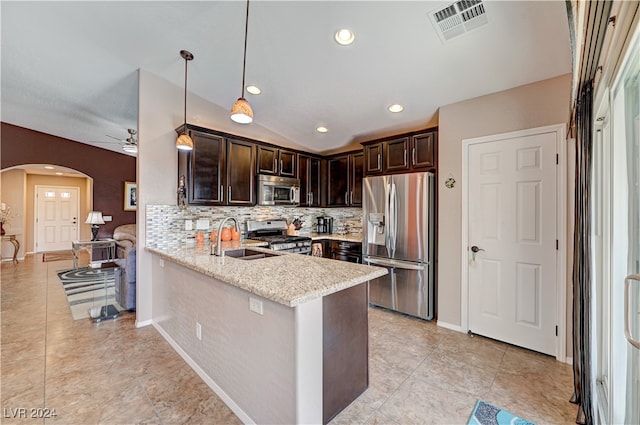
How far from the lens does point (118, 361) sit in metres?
2.46

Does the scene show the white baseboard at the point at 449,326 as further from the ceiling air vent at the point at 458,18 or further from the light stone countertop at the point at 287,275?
the ceiling air vent at the point at 458,18

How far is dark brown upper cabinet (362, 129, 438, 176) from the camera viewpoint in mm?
3385

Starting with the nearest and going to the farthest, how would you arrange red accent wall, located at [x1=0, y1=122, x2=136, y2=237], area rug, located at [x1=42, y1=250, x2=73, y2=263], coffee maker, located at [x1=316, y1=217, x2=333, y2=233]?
1. coffee maker, located at [x1=316, y1=217, x2=333, y2=233]
2. red accent wall, located at [x1=0, y1=122, x2=136, y2=237]
3. area rug, located at [x1=42, y1=250, x2=73, y2=263]

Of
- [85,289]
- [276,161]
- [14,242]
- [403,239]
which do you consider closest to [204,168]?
[276,161]

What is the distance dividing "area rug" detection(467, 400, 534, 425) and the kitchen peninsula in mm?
746

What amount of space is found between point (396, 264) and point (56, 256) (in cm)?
945

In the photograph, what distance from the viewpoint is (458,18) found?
80.8 inches

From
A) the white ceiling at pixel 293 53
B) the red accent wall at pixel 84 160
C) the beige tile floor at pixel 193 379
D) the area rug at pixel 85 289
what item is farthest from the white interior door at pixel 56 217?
the beige tile floor at pixel 193 379

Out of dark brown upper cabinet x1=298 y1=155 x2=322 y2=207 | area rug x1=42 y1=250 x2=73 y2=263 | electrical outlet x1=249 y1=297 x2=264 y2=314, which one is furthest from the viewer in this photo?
area rug x1=42 y1=250 x2=73 y2=263

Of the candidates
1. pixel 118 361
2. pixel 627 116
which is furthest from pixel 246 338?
pixel 627 116

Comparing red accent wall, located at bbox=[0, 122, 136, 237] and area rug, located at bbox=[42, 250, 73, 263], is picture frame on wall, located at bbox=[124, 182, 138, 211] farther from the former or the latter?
area rug, located at bbox=[42, 250, 73, 263]

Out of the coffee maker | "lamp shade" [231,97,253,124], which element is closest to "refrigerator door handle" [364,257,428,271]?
the coffee maker

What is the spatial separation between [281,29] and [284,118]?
1698 mm

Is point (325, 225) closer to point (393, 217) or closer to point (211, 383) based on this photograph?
point (393, 217)
